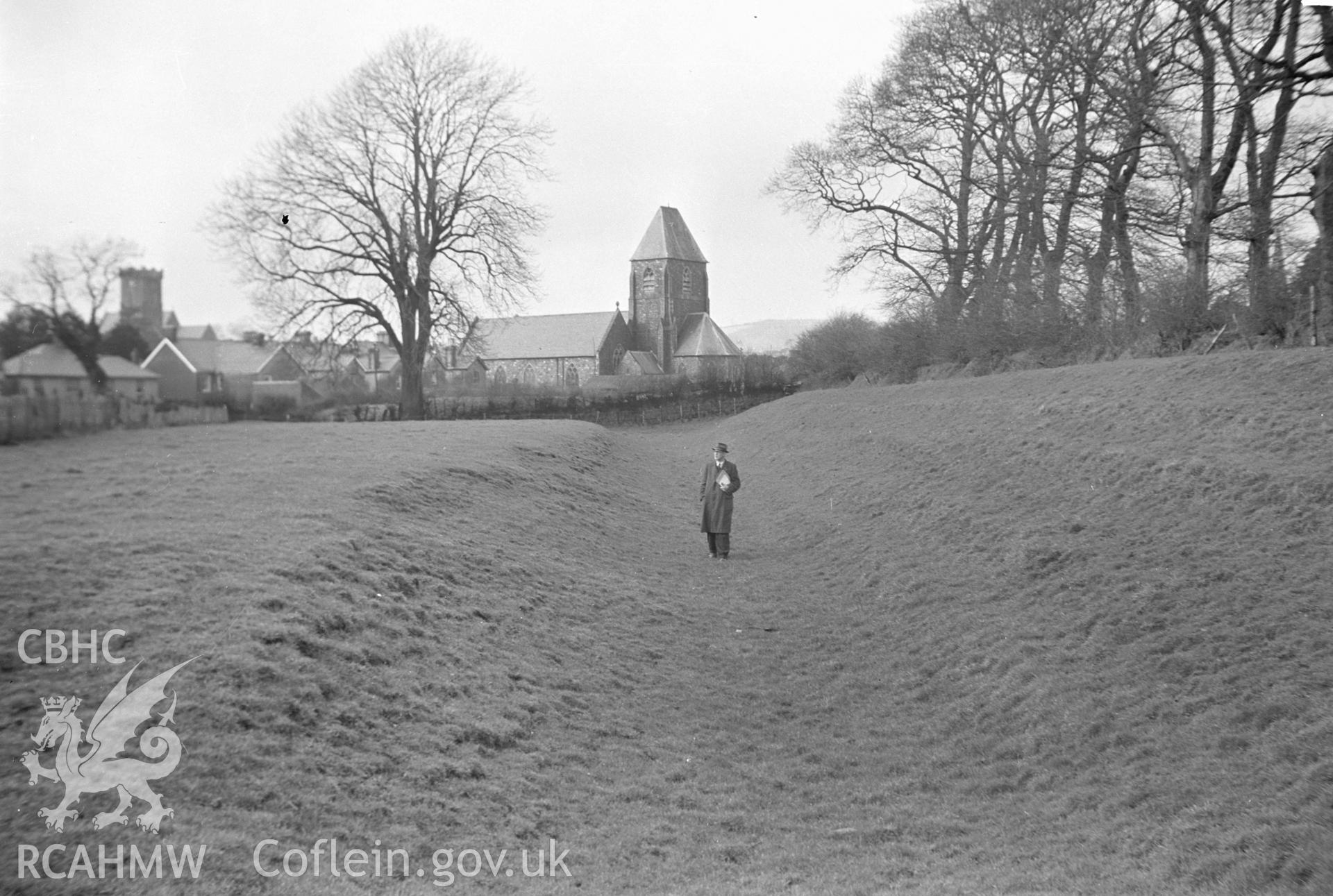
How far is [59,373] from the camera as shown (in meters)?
4.85

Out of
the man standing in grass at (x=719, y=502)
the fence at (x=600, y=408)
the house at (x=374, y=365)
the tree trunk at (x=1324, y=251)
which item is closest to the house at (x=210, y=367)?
the house at (x=374, y=365)

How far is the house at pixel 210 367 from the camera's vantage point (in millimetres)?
5445

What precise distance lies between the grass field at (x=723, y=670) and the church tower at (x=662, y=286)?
259ft

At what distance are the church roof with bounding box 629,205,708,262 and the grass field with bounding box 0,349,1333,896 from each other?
80174 mm

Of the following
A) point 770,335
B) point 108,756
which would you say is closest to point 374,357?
point 108,756

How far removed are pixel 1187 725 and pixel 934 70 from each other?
109 ft

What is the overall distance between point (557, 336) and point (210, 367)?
288 feet

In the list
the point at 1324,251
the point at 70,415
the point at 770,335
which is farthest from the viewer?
the point at 770,335

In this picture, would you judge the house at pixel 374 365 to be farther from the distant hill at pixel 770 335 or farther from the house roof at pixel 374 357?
the distant hill at pixel 770 335

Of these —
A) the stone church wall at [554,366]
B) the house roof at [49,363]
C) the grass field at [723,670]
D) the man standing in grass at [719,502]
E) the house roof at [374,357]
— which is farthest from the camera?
the stone church wall at [554,366]

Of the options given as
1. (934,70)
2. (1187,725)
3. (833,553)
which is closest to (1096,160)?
(934,70)

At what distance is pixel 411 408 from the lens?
25422mm

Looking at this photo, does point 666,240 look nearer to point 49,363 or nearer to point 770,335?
point 770,335

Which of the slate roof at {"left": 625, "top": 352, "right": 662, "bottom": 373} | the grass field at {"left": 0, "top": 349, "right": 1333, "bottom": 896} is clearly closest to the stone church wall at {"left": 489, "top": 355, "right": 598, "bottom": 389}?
the slate roof at {"left": 625, "top": 352, "right": 662, "bottom": 373}
